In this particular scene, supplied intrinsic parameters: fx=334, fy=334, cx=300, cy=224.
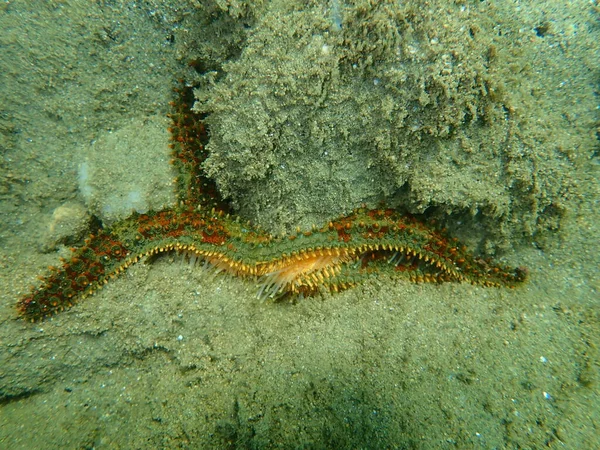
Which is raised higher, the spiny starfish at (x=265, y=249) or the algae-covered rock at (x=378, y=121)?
the algae-covered rock at (x=378, y=121)

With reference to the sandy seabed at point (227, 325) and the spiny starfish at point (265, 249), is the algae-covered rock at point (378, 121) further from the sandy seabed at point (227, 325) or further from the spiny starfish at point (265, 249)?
the sandy seabed at point (227, 325)

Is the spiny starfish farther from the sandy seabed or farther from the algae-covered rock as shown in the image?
the algae-covered rock

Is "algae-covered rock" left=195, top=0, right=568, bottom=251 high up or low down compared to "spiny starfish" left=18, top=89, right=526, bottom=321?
up

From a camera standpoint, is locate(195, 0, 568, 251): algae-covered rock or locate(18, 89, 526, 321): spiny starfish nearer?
locate(195, 0, 568, 251): algae-covered rock

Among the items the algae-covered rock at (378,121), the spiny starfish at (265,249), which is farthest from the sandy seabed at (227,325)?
the algae-covered rock at (378,121)

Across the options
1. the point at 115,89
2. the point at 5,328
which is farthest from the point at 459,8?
the point at 5,328

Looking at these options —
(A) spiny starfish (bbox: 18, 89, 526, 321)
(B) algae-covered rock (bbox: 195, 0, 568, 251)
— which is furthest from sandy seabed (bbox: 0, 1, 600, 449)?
(B) algae-covered rock (bbox: 195, 0, 568, 251)
